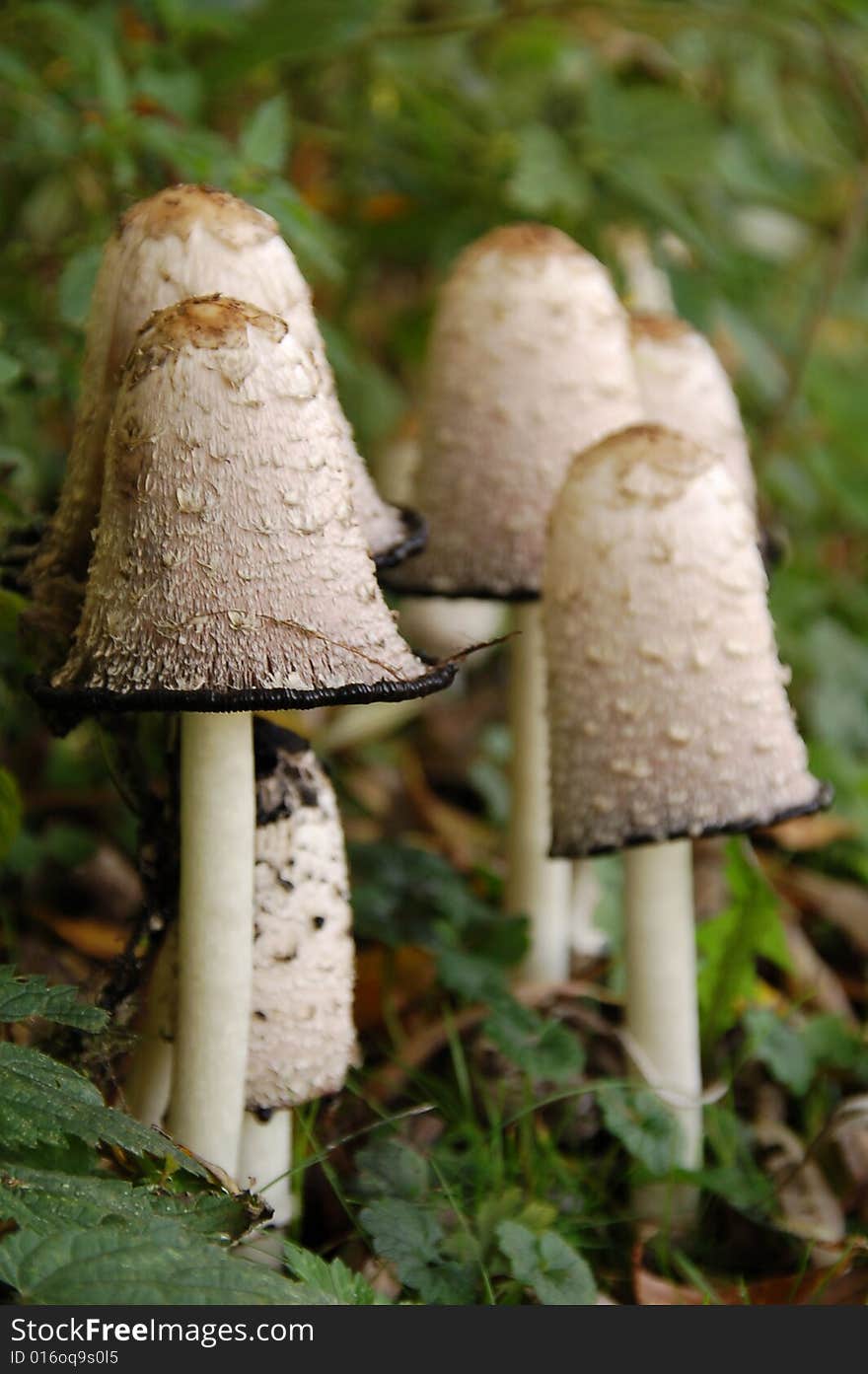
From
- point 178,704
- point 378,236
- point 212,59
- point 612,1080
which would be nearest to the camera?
point 178,704

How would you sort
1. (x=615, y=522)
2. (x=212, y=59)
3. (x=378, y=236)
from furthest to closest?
1. (x=378, y=236)
2. (x=212, y=59)
3. (x=615, y=522)

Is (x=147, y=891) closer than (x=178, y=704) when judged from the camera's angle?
No

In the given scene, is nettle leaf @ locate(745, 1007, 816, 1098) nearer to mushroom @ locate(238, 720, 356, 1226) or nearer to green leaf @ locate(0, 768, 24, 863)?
mushroom @ locate(238, 720, 356, 1226)

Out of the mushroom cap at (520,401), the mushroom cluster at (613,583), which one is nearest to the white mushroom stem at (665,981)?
the mushroom cluster at (613,583)

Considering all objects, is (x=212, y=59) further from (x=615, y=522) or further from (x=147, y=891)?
(x=147, y=891)

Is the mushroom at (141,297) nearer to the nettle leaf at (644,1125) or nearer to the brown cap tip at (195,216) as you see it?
the brown cap tip at (195,216)

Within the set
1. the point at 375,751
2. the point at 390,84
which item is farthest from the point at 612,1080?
the point at 390,84

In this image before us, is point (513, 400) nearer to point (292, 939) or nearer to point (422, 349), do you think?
point (292, 939)
